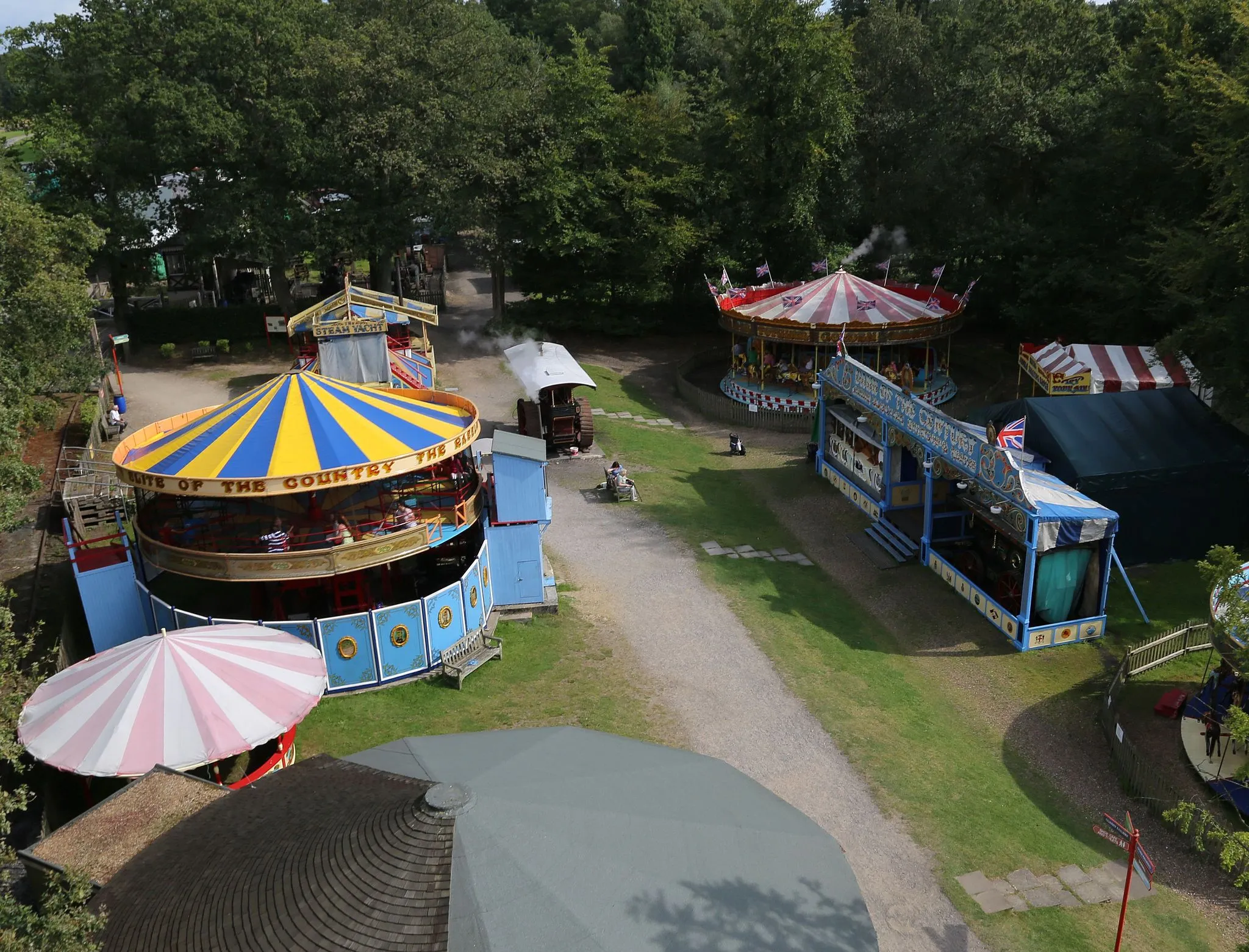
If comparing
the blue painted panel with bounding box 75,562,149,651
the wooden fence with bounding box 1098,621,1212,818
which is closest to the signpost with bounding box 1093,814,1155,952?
the wooden fence with bounding box 1098,621,1212,818

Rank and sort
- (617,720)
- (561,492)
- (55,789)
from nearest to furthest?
(55,789), (617,720), (561,492)

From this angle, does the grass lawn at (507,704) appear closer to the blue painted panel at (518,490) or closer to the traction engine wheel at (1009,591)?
the blue painted panel at (518,490)

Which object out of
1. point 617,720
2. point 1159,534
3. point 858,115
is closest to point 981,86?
point 858,115

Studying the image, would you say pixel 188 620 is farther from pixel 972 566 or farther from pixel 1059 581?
pixel 1059 581

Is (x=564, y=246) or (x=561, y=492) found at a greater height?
(x=564, y=246)

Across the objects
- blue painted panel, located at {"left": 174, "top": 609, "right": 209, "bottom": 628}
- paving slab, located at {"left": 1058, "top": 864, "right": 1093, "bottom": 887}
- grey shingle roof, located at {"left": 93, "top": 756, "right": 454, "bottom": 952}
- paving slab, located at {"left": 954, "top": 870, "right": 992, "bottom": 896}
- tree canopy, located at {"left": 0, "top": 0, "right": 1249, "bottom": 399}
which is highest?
tree canopy, located at {"left": 0, "top": 0, "right": 1249, "bottom": 399}

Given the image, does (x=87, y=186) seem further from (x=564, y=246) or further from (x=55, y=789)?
(x=55, y=789)

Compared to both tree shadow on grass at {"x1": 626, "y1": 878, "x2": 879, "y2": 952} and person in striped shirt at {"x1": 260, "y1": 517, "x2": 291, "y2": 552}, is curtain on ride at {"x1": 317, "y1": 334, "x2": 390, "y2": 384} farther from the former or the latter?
tree shadow on grass at {"x1": 626, "y1": 878, "x2": 879, "y2": 952}

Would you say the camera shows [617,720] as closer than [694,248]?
Yes
